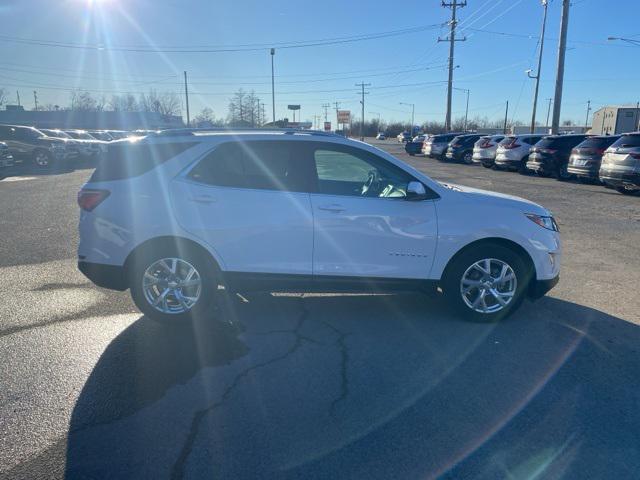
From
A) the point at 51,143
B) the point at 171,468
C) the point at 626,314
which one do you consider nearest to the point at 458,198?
the point at 626,314

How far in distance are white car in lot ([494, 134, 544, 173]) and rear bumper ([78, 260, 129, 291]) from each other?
20.1 metres

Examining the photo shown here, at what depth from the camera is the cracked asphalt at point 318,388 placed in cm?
275

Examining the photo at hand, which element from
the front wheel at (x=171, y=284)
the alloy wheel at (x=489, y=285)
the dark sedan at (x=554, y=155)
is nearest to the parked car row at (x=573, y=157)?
the dark sedan at (x=554, y=155)

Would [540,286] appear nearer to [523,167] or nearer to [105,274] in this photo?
[105,274]

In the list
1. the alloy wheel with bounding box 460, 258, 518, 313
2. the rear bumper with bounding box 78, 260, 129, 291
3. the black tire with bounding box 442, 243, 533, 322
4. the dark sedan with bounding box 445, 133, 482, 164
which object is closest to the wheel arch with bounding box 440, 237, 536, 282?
the black tire with bounding box 442, 243, 533, 322

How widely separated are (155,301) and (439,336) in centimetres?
264

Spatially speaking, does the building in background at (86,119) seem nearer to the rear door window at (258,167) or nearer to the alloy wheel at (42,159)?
the alloy wheel at (42,159)

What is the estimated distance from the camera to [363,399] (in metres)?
3.38

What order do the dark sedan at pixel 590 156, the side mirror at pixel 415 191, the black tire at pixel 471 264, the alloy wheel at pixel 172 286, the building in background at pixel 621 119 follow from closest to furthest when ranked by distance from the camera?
the side mirror at pixel 415 191 → the alloy wheel at pixel 172 286 → the black tire at pixel 471 264 → the dark sedan at pixel 590 156 → the building in background at pixel 621 119

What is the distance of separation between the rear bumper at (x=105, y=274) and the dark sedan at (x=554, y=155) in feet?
59.6

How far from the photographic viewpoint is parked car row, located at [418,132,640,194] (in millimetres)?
13181

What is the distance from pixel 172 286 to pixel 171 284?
2cm

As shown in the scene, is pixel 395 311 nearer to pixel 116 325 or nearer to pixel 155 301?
pixel 155 301

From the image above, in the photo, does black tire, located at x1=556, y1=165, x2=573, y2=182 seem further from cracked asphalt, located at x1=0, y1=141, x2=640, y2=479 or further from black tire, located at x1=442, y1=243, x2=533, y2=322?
black tire, located at x1=442, y1=243, x2=533, y2=322
